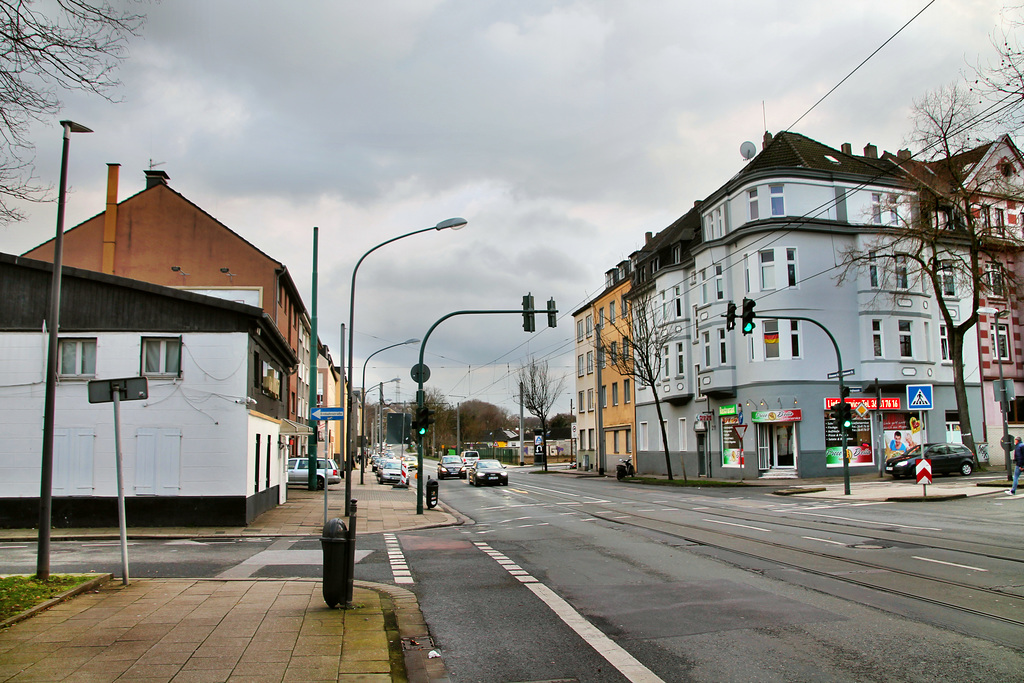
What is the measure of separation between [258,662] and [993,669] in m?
5.58

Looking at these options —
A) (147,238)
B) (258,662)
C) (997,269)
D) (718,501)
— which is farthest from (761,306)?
(258,662)

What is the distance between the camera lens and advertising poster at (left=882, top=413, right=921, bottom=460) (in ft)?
126

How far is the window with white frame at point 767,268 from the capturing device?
38.5m

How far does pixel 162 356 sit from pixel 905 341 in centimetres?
3426

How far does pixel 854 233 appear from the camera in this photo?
3938cm

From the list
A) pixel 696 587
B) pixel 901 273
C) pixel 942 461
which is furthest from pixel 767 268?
pixel 696 587

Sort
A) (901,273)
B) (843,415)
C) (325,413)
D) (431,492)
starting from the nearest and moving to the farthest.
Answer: (325,413) → (431,492) → (843,415) → (901,273)

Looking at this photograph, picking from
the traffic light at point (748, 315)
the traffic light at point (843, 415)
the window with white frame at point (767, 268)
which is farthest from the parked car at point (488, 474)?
the traffic light at point (748, 315)

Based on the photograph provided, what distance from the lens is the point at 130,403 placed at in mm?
19359

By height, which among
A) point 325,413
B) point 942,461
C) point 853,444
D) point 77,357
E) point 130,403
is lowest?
point 942,461

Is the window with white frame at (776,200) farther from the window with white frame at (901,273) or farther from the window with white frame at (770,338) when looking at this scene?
the window with white frame at (901,273)

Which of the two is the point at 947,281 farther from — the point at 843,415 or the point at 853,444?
the point at 843,415

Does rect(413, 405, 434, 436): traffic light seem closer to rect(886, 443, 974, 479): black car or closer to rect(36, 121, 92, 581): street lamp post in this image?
rect(36, 121, 92, 581): street lamp post

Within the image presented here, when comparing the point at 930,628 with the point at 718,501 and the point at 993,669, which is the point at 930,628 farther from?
the point at 718,501
